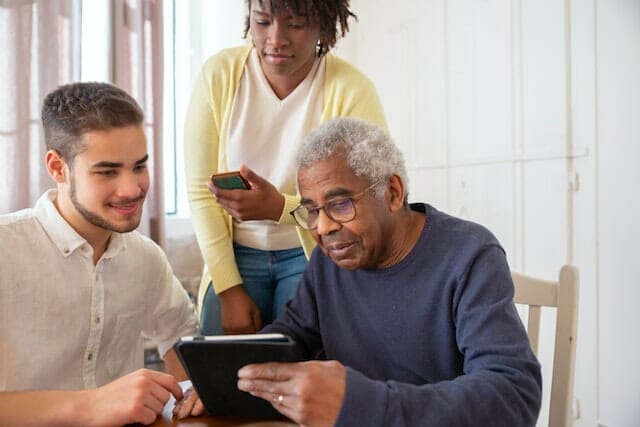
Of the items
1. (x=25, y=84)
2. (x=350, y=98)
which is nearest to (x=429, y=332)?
(x=350, y=98)

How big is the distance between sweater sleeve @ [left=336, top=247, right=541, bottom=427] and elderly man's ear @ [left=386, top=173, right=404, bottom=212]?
0.23 meters

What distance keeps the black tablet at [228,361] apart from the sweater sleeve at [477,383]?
0.13 meters

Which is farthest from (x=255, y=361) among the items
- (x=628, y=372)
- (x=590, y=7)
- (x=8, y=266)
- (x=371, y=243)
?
(x=590, y=7)

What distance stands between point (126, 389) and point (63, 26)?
2275 millimetres

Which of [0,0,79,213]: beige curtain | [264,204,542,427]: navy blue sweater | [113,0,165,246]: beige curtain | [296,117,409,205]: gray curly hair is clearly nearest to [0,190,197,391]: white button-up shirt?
[264,204,542,427]: navy blue sweater

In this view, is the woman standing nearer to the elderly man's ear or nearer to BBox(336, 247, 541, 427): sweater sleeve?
the elderly man's ear

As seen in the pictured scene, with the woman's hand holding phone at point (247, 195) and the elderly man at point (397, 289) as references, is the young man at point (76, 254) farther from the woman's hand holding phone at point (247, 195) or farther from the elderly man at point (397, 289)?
the elderly man at point (397, 289)

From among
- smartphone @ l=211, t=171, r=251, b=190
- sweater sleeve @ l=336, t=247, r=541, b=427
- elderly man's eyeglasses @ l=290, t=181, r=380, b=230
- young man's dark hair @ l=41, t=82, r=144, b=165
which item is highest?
young man's dark hair @ l=41, t=82, r=144, b=165

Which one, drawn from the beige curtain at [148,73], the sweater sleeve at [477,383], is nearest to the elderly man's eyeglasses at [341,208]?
the sweater sleeve at [477,383]

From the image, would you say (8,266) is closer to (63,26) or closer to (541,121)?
(63,26)

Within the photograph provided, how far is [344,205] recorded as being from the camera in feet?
4.31

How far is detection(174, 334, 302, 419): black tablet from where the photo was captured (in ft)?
3.19

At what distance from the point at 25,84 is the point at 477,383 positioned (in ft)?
8.24

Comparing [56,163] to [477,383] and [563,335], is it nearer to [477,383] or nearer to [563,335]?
[477,383]
